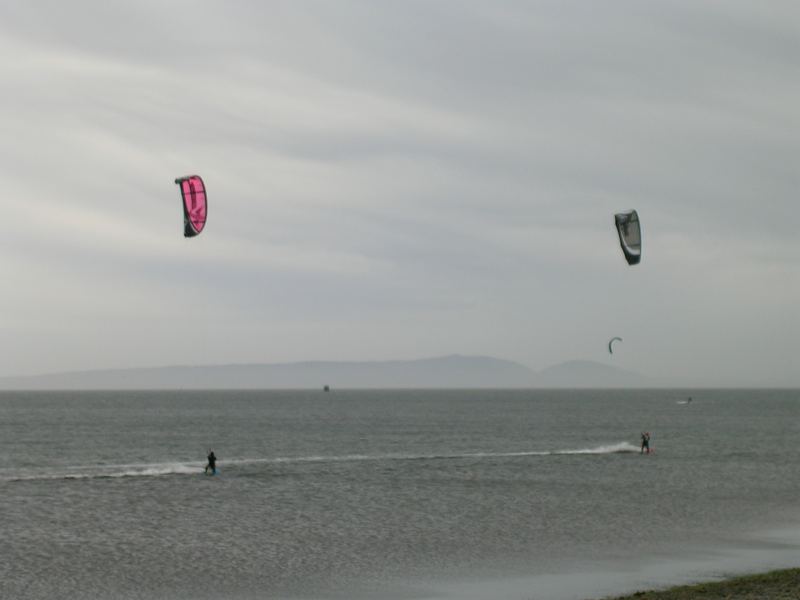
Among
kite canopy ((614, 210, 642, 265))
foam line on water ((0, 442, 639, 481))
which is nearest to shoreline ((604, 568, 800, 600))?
kite canopy ((614, 210, 642, 265))

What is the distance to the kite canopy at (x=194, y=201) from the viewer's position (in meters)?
30.2

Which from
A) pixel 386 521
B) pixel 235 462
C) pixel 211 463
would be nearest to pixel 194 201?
pixel 386 521

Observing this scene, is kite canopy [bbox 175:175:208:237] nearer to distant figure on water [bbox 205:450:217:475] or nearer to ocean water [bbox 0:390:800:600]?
ocean water [bbox 0:390:800:600]

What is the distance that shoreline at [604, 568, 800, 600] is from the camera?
21.2m

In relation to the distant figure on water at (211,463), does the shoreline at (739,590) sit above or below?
below

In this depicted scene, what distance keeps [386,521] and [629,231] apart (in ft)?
48.3

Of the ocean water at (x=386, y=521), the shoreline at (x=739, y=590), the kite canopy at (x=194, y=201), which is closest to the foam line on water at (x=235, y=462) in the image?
the ocean water at (x=386, y=521)

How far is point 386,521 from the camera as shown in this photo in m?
37.1

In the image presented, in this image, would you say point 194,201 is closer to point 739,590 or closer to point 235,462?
point 739,590

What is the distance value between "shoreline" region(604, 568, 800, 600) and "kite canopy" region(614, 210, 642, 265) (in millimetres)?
15930

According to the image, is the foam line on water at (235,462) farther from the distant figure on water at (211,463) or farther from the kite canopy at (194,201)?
the kite canopy at (194,201)

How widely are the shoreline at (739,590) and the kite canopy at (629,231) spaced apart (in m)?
15.9

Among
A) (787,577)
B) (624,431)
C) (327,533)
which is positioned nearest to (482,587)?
(787,577)

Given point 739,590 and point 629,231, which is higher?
point 629,231
